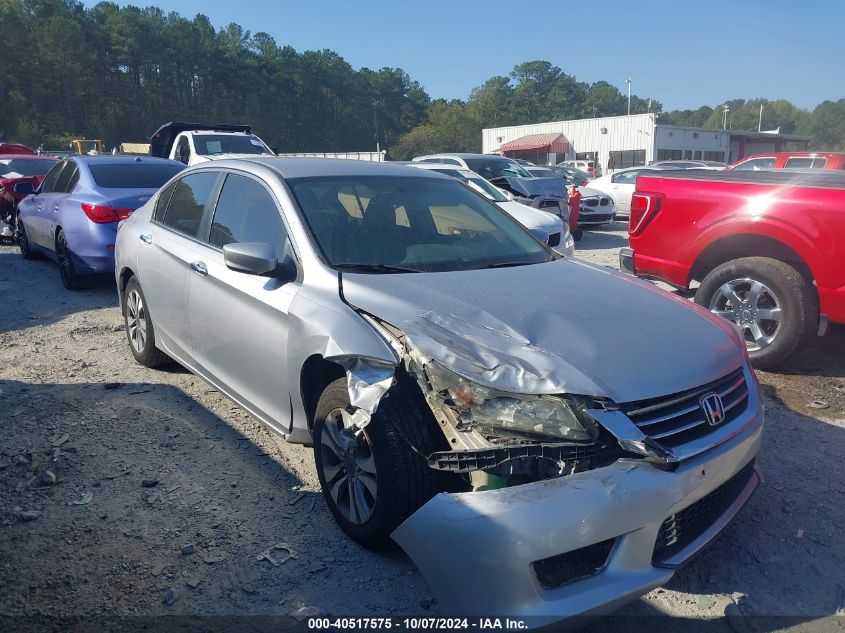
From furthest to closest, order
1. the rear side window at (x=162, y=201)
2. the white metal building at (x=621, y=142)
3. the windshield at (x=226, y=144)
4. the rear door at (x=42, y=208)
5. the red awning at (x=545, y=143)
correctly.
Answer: the red awning at (x=545, y=143) → the white metal building at (x=621, y=142) → the windshield at (x=226, y=144) → the rear door at (x=42, y=208) → the rear side window at (x=162, y=201)

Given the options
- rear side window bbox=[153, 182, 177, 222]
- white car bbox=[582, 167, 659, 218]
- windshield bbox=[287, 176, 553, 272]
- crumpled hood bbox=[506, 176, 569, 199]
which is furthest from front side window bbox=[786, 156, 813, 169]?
rear side window bbox=[153, 182, 177, 222]

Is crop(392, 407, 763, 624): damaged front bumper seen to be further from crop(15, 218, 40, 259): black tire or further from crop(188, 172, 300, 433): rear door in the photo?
crop(15, 218, 40, 259): black tire

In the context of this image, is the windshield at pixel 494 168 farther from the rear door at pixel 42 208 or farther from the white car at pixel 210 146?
the rear door at pixel 42 208

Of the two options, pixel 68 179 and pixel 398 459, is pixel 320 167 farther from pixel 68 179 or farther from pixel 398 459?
pixel 68 179

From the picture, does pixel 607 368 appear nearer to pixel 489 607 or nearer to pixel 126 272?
pixel 489 607

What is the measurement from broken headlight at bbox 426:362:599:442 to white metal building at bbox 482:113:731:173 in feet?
145

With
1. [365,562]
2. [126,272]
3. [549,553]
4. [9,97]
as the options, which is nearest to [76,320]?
[126,272]

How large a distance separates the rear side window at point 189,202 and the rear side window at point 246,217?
0.23 meters

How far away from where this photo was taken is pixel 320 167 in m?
4.17

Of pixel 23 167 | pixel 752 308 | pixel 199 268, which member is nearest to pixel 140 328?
pixel 199 268

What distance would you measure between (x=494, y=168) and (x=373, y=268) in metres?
11.8

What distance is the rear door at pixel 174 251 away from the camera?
4.34 metres

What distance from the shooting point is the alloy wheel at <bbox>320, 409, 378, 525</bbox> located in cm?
284

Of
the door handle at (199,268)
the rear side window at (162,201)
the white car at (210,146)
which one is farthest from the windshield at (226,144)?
the door handle at (199,268)
